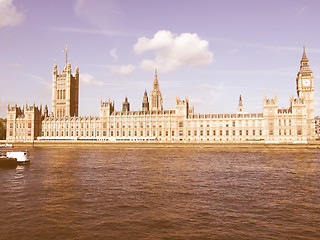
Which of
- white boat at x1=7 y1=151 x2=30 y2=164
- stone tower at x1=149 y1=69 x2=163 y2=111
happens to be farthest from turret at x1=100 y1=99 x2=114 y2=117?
white boat at x1=7 y1=151 x2=30 y2=164

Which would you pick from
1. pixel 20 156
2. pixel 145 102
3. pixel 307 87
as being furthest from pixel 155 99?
pixel 20 156

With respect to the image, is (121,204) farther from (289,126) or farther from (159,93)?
(159,93)

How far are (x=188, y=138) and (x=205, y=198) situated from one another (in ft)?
323

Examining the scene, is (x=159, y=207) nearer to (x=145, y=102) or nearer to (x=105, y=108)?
(x=105, y=108)

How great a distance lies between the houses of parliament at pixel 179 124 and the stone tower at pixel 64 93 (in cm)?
1388

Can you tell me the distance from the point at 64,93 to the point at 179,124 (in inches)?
3066

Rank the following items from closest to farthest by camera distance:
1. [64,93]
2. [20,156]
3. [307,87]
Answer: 1. [20,156]
2. [307,87]
3. [64,93]

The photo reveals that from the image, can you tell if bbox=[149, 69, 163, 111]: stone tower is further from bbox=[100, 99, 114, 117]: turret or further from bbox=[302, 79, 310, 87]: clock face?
bbox=[302, 79, 310, 87]: clock face

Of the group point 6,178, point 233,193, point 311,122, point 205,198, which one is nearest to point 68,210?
point 205,198

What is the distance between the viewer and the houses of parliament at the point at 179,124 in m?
114

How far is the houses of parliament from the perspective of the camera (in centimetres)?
11425

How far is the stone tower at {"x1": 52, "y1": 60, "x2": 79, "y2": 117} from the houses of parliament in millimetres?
13881

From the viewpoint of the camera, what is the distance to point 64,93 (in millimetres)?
165000

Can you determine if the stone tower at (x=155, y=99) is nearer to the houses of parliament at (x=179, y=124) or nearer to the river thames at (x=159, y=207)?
the houses of parliament at (x=179, y=124)
